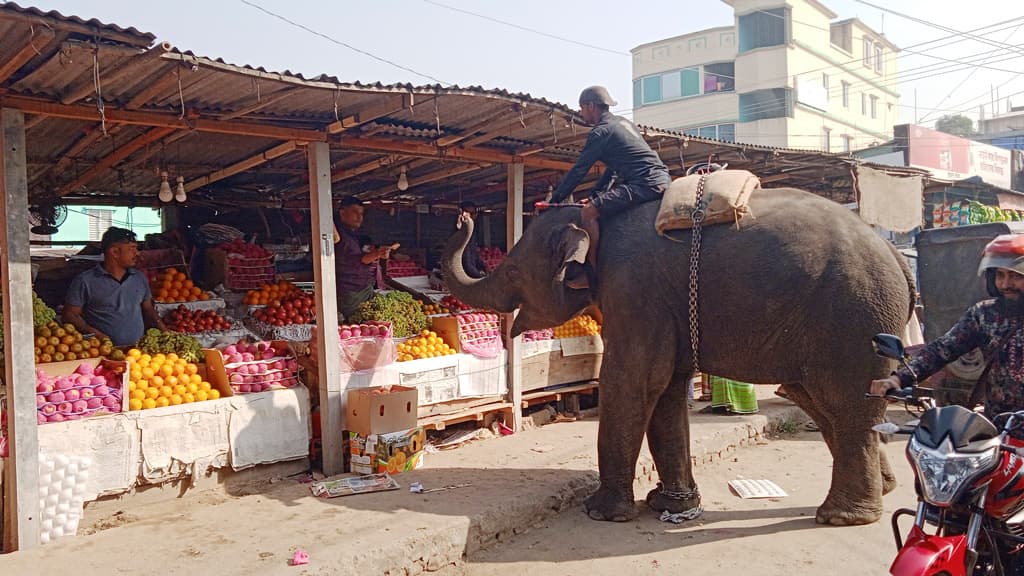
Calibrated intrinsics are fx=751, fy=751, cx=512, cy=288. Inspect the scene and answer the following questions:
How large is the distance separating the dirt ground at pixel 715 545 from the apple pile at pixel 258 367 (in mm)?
2611

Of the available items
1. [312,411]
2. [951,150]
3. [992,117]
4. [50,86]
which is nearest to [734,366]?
[312,411]

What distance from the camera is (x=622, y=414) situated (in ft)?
19.2

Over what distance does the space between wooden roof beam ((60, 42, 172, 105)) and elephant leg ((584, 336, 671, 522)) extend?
3.71m

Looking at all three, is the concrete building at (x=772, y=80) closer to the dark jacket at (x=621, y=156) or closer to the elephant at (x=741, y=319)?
the dark jacket at (x=621, y=156)

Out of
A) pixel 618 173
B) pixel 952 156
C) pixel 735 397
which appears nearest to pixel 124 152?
pixel 618 173

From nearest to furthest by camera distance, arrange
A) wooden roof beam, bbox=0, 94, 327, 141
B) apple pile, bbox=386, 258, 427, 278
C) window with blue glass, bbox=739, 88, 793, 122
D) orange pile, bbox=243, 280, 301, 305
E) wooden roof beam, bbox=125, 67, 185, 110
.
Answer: wooden roof beam, bbox=125, 67, 185, 110
wooden roof beam, bbox=0, 94, 327, 141
orange pile, bbox=243, 280, 301, 305
apple pile, bbox=386, 258, 427, 278
window with blue glass, bbox=739, 88, 793, 122

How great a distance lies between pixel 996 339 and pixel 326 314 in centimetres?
517

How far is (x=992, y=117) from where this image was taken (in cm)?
4456

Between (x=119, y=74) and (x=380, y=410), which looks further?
(x=380, y=410)

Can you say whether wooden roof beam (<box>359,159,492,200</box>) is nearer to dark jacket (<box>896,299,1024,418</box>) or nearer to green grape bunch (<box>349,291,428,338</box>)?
green grape bunch (<box>349,291,428,338</box>)

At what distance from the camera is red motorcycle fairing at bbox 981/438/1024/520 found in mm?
3062

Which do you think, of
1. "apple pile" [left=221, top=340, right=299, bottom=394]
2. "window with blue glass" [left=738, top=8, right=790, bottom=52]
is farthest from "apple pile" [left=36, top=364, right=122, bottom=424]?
"window with blue glass" [left=738, top=8, right=790, bottom=52]

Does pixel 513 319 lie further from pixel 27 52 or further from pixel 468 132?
pixel 27 52

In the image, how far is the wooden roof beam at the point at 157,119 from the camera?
520 cm
